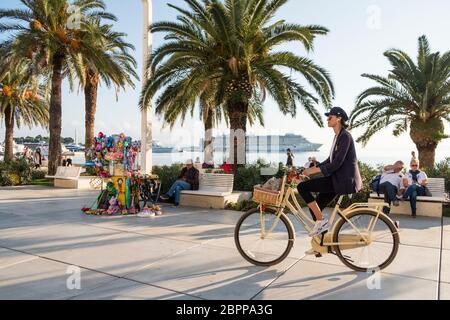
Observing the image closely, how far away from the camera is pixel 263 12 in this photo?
12.4 metres

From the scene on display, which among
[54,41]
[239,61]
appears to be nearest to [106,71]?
[54,41]

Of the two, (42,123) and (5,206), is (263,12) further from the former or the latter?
(42,123)

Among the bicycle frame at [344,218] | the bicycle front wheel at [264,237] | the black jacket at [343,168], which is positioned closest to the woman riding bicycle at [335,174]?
the black jacket at [343,168]

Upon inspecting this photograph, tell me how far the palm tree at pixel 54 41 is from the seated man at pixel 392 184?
12.6 meters

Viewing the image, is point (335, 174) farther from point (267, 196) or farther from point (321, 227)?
point (267, 196)

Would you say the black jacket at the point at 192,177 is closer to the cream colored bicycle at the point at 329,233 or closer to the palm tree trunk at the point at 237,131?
the palm tree trunk at the point at 237,131

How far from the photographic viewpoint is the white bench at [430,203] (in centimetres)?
868

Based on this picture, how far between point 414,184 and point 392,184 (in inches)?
23.7

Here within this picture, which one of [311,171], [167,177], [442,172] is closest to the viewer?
[311,171]

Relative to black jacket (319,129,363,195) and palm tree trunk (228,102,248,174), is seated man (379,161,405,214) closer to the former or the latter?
black jacket (319,129,363,195)

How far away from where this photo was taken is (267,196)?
183 inches
